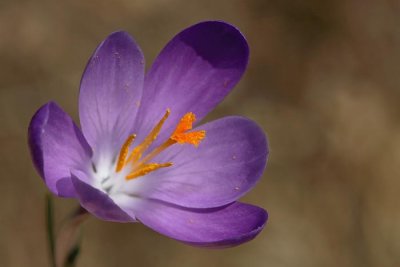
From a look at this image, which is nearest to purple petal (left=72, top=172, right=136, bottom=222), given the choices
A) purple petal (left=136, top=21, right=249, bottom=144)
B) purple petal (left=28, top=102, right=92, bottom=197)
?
purple petal (left=28, top=102, right=92, bottom=197)

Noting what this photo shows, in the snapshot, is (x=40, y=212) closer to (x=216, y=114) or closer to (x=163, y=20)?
(x=216, y=114)

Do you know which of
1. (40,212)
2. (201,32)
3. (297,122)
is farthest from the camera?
(297,122)

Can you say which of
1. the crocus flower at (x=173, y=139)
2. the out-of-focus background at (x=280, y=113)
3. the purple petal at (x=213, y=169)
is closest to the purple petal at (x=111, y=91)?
the crocus flower at (x=173, y=139)

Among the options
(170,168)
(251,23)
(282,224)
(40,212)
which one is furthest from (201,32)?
(251,23)

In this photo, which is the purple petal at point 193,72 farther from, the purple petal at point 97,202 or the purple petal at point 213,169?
the purple petal at point 97,202

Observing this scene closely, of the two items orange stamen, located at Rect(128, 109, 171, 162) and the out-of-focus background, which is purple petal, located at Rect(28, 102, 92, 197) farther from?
the out-of-focus background
